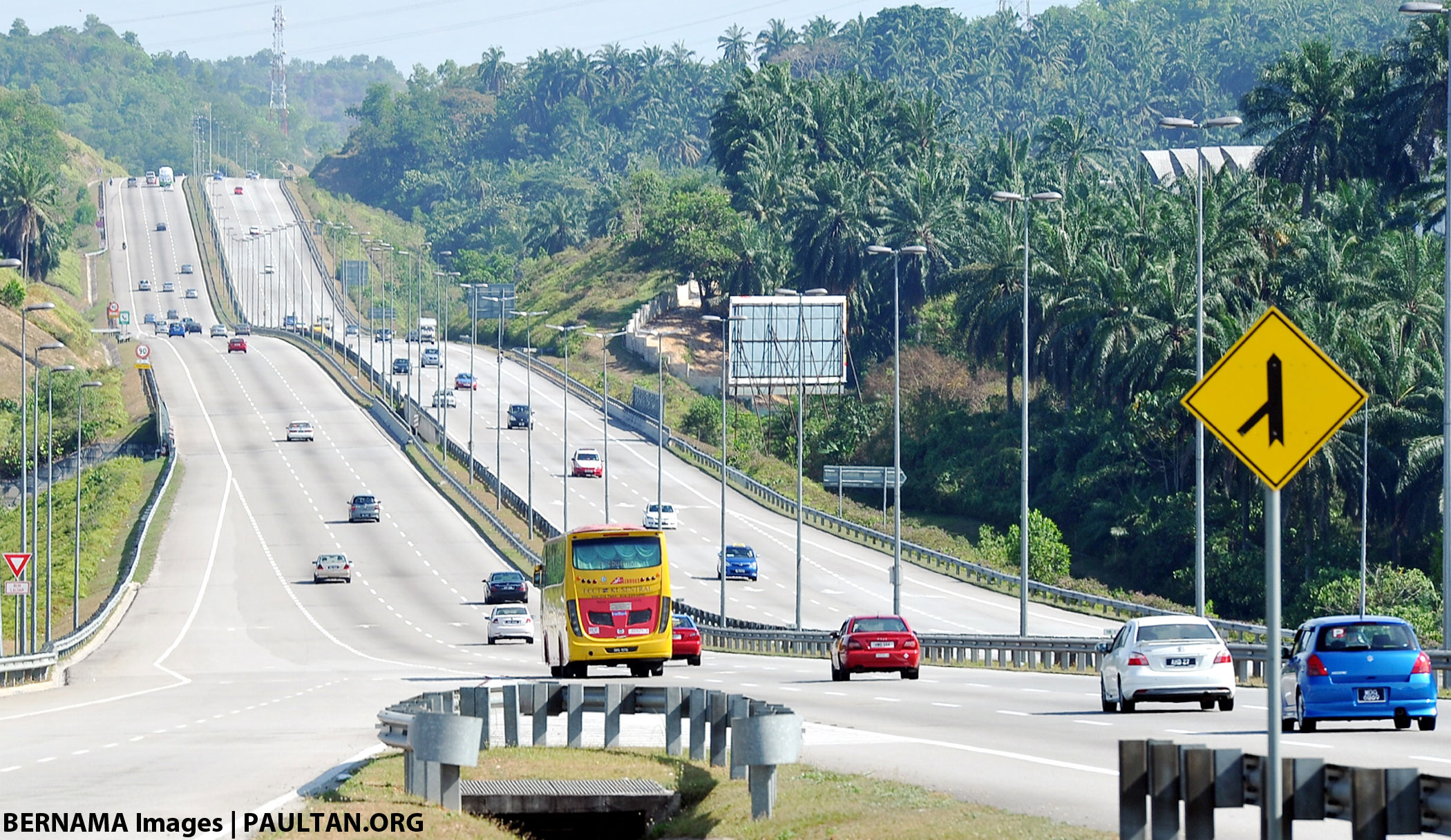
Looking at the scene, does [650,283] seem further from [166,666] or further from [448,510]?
[166,666]

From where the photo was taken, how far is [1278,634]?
41.5 feet

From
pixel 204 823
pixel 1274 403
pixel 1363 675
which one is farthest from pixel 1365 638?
pixel 204 823

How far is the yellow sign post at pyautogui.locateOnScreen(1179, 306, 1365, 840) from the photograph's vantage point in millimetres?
12836

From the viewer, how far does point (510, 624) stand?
6594 centimetres

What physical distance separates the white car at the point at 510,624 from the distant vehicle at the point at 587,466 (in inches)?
1916

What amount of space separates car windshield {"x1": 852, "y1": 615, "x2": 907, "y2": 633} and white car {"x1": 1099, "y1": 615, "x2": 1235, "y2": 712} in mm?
13699

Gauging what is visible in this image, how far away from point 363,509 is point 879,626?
57641mm

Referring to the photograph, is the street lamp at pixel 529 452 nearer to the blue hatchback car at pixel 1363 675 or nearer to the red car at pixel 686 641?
the red car at pixel 686 641

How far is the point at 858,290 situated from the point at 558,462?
3571cm

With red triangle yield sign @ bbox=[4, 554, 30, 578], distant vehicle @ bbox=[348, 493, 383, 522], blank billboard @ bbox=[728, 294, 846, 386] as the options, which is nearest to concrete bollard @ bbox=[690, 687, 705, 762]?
red triangle yield sign @ bbox=[4, 554, 30, 578]

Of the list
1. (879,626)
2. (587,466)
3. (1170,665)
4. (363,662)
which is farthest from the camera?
(587,466)

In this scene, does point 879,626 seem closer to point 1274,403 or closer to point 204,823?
point 204,823

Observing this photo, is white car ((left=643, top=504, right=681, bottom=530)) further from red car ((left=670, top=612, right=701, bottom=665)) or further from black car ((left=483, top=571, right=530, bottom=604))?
red car ((left=670, top=612, right=701, bottom=665))

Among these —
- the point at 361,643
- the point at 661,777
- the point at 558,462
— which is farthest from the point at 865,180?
the point at 661,777
